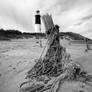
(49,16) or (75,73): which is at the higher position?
(49,16)

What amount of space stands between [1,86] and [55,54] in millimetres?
2429

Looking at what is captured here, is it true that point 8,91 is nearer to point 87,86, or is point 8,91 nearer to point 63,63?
point 63,63

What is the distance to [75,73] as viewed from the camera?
3.52 meters

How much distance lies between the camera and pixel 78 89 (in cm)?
300

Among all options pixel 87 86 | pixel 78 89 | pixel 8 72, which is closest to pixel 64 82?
pixel 78 89

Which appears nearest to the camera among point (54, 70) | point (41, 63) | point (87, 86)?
point (87, 86)

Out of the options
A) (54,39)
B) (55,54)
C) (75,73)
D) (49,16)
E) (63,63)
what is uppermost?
(49,16)

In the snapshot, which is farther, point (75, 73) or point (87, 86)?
point (75, 73)

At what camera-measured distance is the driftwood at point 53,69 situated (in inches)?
129

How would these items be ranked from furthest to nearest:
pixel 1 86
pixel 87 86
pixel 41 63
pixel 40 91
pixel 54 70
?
pixel 41 63 → pixel 54 70 → pixel 1 86 → pixel 87 86 → pixel 40 91

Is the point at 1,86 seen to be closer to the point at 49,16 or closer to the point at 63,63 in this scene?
the point at 63,63

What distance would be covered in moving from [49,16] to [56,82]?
2.86m

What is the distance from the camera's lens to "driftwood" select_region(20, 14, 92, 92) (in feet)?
10.8

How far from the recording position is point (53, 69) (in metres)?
3.96
